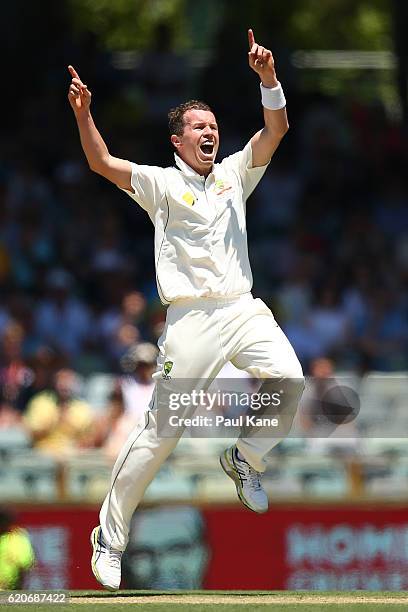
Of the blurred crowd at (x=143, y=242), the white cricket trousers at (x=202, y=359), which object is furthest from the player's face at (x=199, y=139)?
the blurred crowd at (x=143, y=242)

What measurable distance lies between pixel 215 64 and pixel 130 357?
528 centimetres

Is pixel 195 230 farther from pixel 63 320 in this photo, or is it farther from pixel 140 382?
pixel 63 320

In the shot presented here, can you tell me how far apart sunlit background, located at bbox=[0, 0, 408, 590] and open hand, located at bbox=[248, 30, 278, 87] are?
3518mm

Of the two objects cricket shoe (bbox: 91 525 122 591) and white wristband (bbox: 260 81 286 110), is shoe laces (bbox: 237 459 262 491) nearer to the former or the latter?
cricket shoe (bbox: 91 525 122 591)

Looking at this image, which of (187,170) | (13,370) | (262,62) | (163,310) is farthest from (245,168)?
(163,310)

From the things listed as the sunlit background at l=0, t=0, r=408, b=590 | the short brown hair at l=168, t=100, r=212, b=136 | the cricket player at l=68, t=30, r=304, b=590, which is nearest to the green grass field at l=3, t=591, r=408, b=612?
the cricket player at l=68, t=30, r=304, b=590

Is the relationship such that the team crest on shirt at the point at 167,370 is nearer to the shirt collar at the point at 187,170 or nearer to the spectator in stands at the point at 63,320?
the shirt collar at the point at 187,170

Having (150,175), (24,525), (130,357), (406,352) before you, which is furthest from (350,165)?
(150,175)

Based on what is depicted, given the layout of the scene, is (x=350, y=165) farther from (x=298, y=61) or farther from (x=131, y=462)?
(x=131, y=462)

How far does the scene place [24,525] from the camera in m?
10.2

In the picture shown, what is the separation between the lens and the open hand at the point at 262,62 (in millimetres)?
6832

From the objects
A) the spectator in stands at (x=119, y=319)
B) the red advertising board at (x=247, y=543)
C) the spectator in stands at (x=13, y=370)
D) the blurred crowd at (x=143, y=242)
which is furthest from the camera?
the spectator in stands at (x=119, y=319)

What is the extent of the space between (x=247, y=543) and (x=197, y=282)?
397cm

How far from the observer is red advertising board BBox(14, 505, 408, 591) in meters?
10.2
